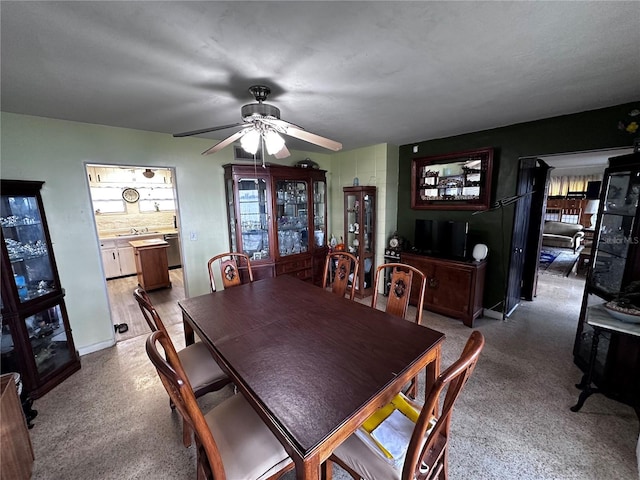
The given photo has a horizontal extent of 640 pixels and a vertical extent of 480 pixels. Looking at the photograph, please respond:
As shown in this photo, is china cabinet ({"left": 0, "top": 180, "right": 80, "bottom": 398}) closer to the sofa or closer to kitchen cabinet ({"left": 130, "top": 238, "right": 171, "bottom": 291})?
kitchen cabinet ({"left": 130, "top": 238, "right": 171, "bottom": 291})

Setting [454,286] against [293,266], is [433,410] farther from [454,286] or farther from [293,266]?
[293,266]

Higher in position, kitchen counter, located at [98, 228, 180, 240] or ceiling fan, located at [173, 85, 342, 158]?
ceiling fan, located at [173, 85, 342, 158]

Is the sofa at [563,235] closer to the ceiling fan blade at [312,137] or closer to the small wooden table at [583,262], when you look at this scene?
the small wooden table at [583,262]

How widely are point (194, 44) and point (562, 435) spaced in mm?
3285

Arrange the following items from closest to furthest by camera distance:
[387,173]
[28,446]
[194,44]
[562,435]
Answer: [194,44] → [28,446] → [562,435] → [387,173]

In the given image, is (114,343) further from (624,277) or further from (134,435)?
(624,277)

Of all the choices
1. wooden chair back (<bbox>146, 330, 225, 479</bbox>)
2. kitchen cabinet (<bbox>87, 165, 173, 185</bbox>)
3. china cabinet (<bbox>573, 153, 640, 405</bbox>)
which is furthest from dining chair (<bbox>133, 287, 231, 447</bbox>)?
kitchen cabinet (<bbox>87, 165, 173, 185</bbox>)

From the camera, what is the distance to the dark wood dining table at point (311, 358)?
0.92m

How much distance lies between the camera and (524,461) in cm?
151

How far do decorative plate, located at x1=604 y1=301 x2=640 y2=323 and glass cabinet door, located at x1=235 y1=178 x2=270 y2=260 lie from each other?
336cm

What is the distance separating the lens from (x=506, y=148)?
2.98 m

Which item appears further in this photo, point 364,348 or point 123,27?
point 364,348

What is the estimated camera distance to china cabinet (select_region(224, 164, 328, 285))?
3330 mm

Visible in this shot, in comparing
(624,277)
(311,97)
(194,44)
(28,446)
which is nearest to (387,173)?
(311,97)
